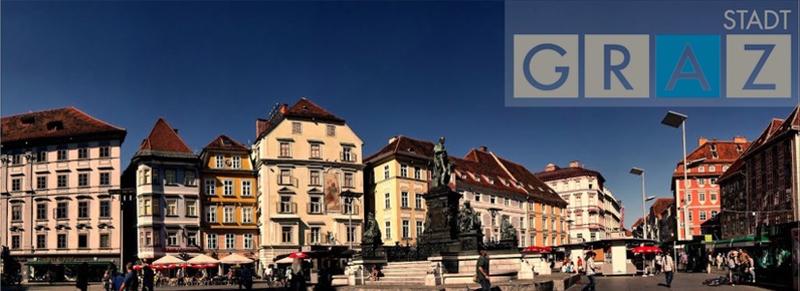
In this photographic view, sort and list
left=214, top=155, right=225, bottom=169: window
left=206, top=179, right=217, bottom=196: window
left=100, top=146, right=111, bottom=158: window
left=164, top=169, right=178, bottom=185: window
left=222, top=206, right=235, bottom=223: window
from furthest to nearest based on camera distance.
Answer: left=214, top=155, right=225, bottom=169: window
left=222, top=206, right=235, bottom=223: window
left=206, top=179, right=217, bottom=196: window
left=100, top=146, right=111, bottom=158: window
left=164, top=169, right=178, bottom=185: window

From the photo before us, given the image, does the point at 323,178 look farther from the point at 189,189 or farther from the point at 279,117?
the point at 189,189

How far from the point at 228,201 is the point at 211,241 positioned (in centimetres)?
344

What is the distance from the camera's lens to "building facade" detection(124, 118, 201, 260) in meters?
56.1

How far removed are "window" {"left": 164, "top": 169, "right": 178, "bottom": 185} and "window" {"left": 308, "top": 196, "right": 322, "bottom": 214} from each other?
10164mm

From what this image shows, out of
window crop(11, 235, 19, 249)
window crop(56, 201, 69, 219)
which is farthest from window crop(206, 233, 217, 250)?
window crop(11, 235, 19, 249)

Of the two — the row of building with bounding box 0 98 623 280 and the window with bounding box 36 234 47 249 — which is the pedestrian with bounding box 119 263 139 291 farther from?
the window with bounding box 36 234 47 249

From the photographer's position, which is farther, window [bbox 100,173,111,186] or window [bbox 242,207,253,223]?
window [bbox 242,207,253,223]

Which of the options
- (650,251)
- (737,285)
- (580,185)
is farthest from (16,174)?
(580,185)

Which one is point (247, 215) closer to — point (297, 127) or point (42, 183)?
point (297, 127)

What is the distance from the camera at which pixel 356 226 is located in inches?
2461

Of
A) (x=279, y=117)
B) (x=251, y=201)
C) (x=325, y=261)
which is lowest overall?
(x=325, y=261)

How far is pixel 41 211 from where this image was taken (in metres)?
57.5

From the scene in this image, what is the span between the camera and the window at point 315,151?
6141cm

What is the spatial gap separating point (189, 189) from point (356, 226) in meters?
13.2
